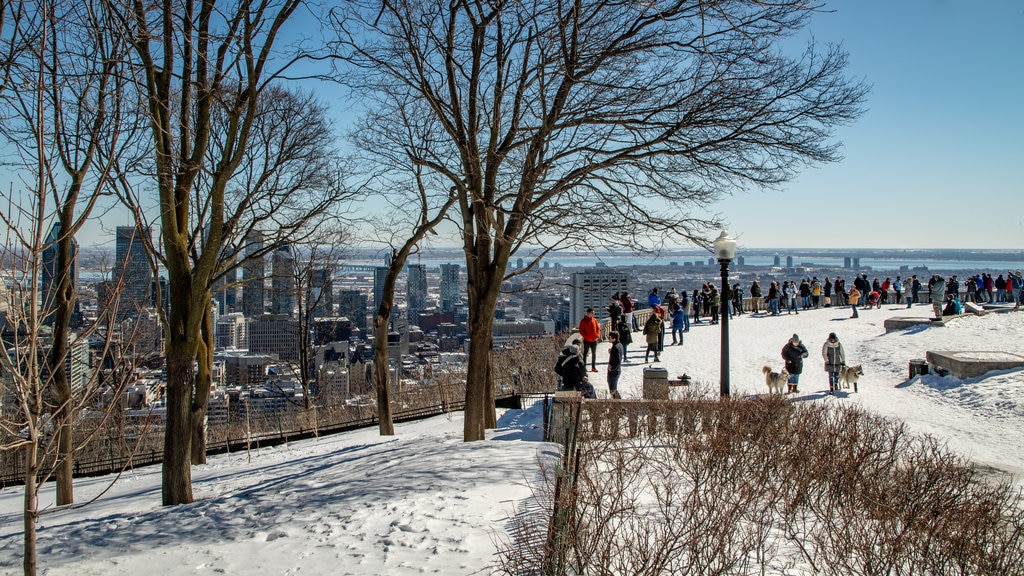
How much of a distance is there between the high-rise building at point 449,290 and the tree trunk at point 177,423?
92.2 feet

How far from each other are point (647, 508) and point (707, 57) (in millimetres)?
6237

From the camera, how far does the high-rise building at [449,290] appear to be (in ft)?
121

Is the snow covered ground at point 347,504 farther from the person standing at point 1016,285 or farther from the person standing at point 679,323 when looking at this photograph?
the person standing at point 1016,285

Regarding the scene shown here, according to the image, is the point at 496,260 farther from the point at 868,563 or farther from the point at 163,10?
the point at 868,563

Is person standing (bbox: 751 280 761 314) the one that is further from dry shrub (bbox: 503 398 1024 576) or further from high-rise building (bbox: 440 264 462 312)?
dry shrub (bbox: 503 398 1024 576)

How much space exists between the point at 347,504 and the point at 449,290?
34.3 meters

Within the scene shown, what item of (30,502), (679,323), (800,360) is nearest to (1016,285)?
(679,323)

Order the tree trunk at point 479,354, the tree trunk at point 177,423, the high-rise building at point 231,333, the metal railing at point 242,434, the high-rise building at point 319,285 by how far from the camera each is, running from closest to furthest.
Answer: the tree trunk at point 177,423, the tree trunk at point 479,354, the metal railing at point 242,434, the high-rise building at point 319,285, the high-rise building at point 231,333

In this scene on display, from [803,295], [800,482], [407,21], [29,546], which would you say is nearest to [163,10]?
[407,21]

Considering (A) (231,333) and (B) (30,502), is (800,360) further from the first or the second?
(A) (231,333)

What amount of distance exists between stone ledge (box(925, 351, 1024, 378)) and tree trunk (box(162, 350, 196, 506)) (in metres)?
15.8

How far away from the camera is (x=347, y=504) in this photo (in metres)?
6.47

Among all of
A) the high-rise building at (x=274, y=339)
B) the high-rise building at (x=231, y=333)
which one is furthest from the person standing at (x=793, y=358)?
the high-rise building at (x=231, y=333)

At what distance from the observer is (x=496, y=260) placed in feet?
34.6
